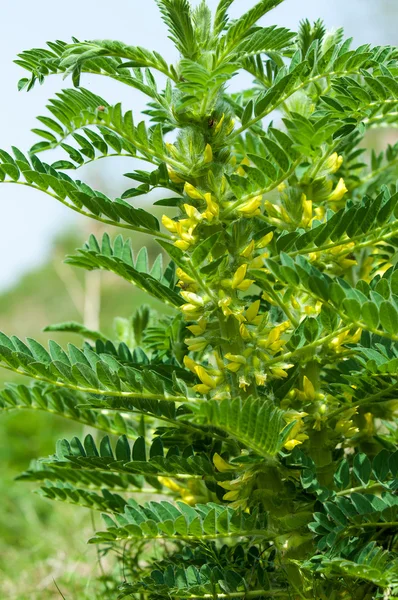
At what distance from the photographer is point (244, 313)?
1.33m

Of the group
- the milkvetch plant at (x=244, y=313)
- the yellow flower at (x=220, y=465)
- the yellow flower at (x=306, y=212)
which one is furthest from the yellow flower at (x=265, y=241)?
the yellow flower at (x=220, y=465)

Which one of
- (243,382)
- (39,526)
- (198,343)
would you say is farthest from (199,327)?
(39,526)

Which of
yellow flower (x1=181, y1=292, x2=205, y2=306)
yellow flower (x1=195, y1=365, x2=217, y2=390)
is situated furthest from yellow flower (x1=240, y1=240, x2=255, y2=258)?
yellow flower (x1=195, y1=365, x2=217, y2=390)

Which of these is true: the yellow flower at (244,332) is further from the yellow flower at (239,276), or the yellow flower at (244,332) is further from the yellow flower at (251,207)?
the yellow flower at (251,207)

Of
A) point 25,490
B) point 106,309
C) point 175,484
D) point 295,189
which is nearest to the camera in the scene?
point 295,189

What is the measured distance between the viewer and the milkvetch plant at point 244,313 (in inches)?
49.0

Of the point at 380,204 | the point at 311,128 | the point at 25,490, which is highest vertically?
the point at 311,128

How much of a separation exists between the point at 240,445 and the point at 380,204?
0.51m

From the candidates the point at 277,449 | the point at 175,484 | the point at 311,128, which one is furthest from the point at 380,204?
the point at 175,484

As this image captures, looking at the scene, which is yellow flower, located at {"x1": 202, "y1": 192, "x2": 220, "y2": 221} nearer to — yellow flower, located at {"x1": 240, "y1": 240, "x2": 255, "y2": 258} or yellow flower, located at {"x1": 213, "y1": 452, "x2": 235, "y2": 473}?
yellow flower, located at {"x1": 240, "y1": 240, "x2": 255, "y2": 258}

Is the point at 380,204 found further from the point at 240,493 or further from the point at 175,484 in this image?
the point at 175,484

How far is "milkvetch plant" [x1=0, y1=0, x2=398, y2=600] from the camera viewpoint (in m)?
1.24

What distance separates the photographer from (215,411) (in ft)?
3.51

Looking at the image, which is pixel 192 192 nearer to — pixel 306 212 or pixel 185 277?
pixel 185 277
